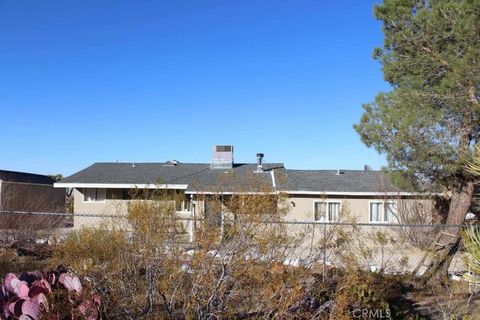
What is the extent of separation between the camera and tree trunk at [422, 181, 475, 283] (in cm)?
968

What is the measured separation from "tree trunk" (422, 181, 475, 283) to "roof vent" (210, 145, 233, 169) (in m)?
15.3

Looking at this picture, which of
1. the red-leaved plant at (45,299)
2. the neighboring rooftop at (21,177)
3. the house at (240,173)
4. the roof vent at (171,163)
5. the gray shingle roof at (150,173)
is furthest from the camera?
the neighboring rooftop at (21,177)

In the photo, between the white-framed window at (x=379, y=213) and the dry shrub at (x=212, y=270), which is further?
the white-framed window at (x=379, y=213)

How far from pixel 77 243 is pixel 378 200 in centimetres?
1648

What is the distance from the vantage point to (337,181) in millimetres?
21906

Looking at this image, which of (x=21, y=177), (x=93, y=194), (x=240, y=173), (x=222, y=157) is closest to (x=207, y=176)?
(x=222, y=157)

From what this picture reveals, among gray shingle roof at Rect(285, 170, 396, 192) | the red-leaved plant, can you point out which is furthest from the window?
the red-leaved plant

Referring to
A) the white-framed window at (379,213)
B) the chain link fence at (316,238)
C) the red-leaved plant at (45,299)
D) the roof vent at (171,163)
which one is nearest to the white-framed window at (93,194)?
the roof vent at (171,163)

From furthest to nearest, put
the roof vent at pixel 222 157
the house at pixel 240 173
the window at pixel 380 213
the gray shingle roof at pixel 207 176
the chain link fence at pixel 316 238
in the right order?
1. the roof vent at pixel 222 157
2. the gray shingle roof at pixel 207 176
3. the window at pixel 380 213
4. the house at pixel 240 173
5. the chain link fence at pixel 316 238

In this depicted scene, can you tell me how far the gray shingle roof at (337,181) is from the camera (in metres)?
20.4

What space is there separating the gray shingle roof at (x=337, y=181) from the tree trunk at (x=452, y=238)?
8.55m

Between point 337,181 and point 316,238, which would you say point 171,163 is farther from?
point 316,238

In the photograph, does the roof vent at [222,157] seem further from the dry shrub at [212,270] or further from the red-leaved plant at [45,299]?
the red-leaved plant at [45,299]

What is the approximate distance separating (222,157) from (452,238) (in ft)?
53.0
